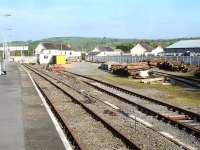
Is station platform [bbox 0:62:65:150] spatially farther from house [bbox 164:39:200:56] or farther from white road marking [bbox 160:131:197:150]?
house [bbox 164:39:200:56]

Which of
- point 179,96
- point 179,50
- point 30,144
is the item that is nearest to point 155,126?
point 30,144

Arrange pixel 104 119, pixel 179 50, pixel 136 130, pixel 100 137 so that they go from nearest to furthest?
pixel 100 137, pixel 136 130, pixel 104 119, pixel 179 50

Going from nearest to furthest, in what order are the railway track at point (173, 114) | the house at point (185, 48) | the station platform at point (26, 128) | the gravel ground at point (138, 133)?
the station platform at point (26, 128) < the gravel ground at point (138, 133) < the railway track at point (173, 114) < the house at point (185, 48)

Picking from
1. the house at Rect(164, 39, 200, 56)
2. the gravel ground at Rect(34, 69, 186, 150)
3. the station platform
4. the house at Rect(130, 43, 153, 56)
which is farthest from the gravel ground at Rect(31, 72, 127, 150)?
the house at Rect(130, 43, 153, 56)

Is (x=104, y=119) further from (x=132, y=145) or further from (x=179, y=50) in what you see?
(x=179, y=50)

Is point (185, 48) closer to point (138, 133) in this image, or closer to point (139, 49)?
point (139, 49)

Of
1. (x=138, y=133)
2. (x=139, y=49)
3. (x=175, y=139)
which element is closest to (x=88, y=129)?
(x=138, y=133)

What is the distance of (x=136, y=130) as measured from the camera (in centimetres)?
1395

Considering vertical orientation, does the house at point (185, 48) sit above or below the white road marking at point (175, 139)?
above

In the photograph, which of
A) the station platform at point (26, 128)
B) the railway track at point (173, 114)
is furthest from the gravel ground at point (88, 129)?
the railway track at point (173, 114)

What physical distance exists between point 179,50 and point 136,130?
116603 millimetres

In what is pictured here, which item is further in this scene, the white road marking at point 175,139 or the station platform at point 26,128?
the station platform at point 26,128

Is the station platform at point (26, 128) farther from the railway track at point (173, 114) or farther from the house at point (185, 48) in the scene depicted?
the house at point (185, 48)

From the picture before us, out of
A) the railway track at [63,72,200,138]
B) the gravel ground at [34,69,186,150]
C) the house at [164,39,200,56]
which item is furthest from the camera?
the house at [164,39,200,56]
